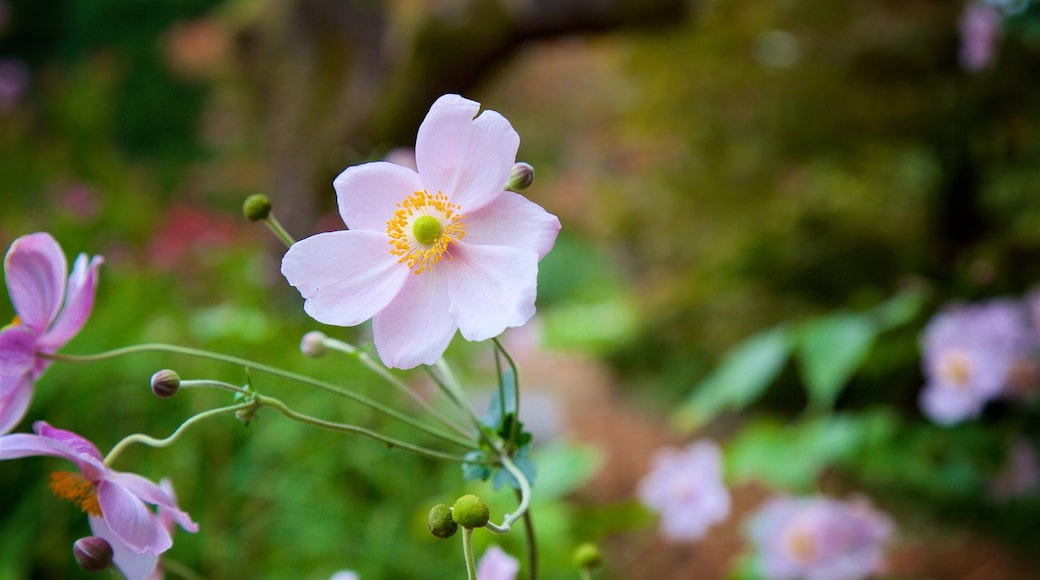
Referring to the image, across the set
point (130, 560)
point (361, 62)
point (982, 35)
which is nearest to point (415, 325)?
point (130, 560)

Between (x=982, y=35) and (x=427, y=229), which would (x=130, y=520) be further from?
(x=982, y=35)

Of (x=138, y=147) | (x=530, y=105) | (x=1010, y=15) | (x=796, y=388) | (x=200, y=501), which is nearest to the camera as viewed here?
(x=1010, y=15)

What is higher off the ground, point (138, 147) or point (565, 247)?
point (138, 147)

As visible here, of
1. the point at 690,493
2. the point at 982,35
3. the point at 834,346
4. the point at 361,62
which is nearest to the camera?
the point at 834,346

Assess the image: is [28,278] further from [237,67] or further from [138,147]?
[138,147]

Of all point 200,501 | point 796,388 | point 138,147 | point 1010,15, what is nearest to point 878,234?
point 796,388

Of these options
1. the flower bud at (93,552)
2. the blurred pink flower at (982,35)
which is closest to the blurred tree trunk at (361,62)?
the blurred pink flower at (982,35)

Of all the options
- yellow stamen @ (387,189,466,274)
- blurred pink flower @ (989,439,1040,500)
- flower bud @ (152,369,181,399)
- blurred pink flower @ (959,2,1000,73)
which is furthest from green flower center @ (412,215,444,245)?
blurred pink flower @ (989,439,1040,500)
